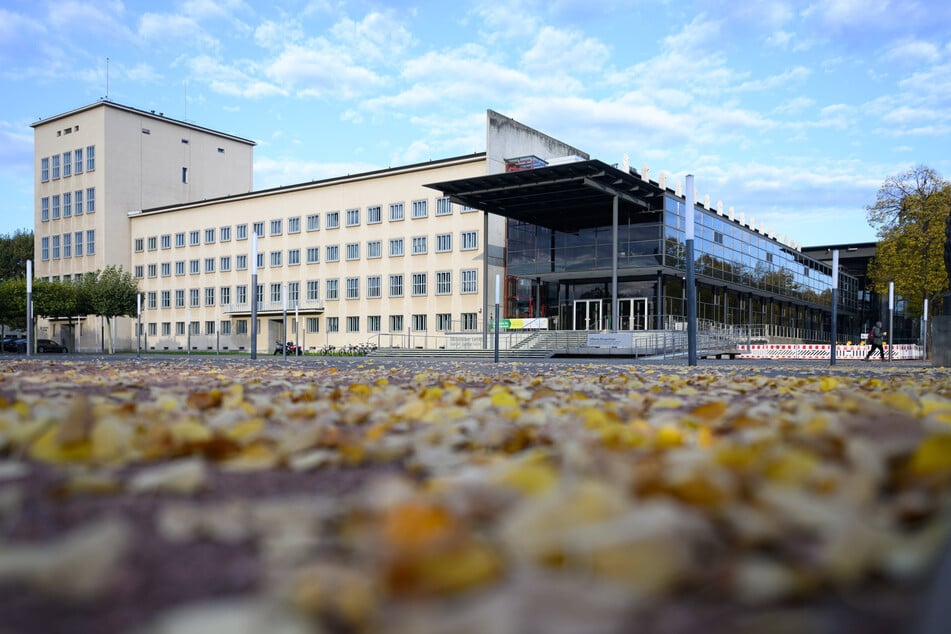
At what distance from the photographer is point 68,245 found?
232 ft

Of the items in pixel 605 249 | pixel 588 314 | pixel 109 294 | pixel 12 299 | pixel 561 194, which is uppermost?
pixel 561 194

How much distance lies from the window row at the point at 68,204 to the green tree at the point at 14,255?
7.21m

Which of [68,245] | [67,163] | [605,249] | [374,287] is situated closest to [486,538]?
[605,249]

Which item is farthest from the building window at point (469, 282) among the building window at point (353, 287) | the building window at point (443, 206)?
the building window at point (353, 287)

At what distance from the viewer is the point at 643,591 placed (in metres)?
1.05

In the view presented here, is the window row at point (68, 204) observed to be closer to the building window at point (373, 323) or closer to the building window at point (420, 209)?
the building window at point (373, 323)

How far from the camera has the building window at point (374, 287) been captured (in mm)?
52094

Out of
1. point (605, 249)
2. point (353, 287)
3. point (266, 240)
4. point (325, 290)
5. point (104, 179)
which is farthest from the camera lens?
point (104, 179)

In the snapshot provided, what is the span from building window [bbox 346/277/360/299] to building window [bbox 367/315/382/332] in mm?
2059

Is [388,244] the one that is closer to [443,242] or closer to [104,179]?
[443,242]

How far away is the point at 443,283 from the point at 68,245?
44495 mm

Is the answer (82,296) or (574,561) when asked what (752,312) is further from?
(574,561)

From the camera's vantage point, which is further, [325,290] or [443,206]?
[325,290]

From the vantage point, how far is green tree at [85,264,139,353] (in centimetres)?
5674
